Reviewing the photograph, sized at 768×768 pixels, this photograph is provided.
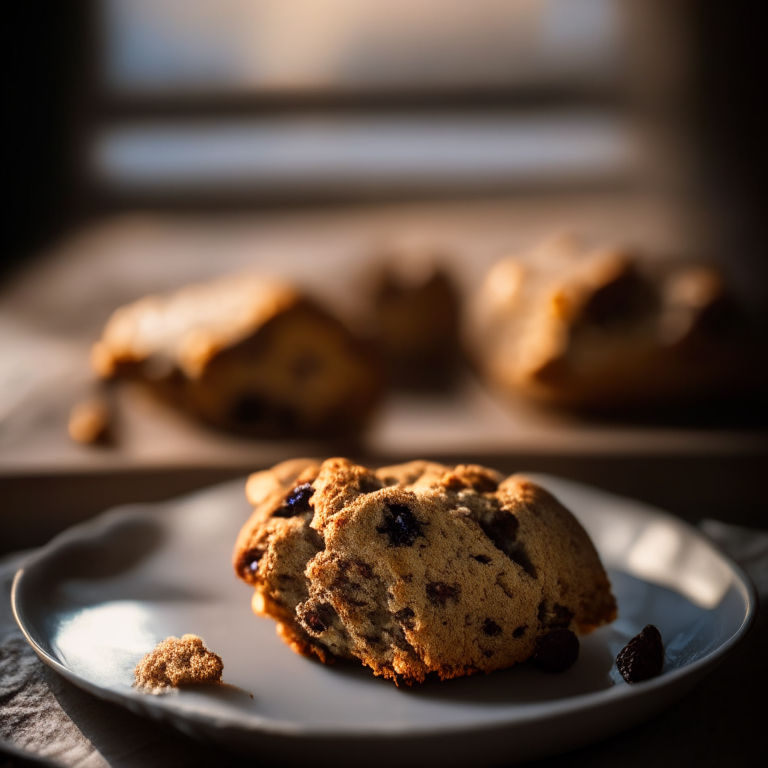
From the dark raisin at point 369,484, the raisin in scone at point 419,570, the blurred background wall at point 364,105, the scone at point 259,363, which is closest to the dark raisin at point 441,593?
the raisin in scone at point 419,570

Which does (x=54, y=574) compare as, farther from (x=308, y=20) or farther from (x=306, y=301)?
(x=308, y=20)

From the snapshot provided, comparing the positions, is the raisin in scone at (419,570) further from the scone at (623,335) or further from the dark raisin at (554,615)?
the scone at (623,335)

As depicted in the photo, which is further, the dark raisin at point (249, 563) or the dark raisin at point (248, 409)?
the dark raisin at point (248, 409)

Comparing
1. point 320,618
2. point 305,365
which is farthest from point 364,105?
point 320,618

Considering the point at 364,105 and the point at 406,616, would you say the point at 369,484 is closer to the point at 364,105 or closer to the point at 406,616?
the point at 406,616

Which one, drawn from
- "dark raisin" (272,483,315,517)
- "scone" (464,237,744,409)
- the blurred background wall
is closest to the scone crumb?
"dark raisin" (272,483,315,517)

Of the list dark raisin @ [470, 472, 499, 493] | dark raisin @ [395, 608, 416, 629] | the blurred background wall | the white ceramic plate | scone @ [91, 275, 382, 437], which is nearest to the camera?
the white ceramic plate

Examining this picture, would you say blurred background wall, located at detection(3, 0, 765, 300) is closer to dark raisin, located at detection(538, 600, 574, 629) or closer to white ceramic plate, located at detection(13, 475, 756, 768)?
white ceramic plate, located at detection(13, 475, 756, 768)
